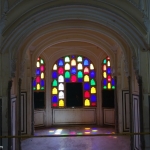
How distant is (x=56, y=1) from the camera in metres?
5.62

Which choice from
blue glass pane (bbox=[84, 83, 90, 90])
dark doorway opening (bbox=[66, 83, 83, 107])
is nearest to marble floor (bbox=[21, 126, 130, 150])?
dark doorway opening (bbox=[66, 83, 83, 107])

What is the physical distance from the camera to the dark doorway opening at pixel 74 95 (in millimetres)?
12070

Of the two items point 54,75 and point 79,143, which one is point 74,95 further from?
point 79,143

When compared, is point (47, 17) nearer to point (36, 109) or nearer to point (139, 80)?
point (139, 80)

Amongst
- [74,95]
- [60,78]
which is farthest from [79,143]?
[60,78]

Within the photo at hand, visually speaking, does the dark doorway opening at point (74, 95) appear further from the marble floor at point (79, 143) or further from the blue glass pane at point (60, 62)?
the marble floor at point (79, 143)

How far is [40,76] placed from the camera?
1153cm

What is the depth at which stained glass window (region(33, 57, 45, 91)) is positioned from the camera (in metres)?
11.4

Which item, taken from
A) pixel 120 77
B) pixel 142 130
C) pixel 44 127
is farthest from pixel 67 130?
pixel 142 130

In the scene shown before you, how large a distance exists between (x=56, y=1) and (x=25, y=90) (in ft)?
16.1

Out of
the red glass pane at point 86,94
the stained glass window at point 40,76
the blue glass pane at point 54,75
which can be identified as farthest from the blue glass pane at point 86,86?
the stained glass window at point 40,76

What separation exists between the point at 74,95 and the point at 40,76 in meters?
2.09

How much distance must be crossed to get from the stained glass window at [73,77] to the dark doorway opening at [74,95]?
170 millimetres

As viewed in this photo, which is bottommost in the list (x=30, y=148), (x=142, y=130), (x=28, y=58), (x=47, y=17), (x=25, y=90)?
(x=30, y=148)
